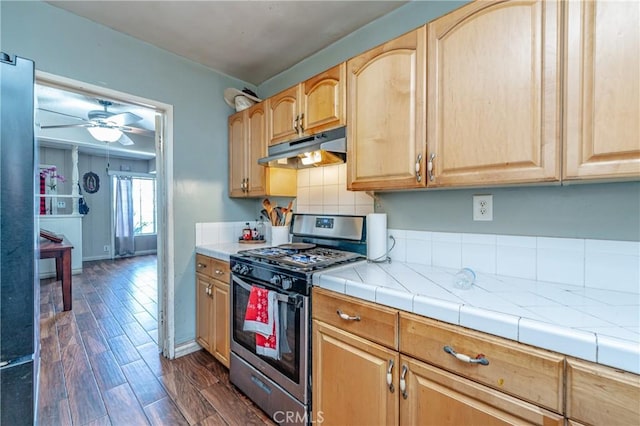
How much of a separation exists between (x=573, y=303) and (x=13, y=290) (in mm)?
1804

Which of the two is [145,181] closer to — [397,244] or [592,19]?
[397,244]

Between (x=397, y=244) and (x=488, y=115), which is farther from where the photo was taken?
(x=397, y=244)

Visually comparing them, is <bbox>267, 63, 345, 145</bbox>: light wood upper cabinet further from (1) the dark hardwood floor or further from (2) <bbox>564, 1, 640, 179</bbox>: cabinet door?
(1) the dark hardwood floor

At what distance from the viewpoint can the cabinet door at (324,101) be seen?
1.65 metres

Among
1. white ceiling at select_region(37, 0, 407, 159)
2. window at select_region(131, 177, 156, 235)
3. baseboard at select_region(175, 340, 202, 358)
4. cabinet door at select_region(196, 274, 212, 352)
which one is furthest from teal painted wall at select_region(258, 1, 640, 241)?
window at select_region(131, 177, 156, 235)

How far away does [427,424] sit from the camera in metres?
1.00

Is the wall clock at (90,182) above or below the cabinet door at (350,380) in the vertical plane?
above

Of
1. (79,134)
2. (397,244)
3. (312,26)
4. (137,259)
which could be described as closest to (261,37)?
(312,26)

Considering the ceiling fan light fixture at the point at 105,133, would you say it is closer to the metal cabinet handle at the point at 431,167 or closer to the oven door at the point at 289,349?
the oven door at the point at 289,349

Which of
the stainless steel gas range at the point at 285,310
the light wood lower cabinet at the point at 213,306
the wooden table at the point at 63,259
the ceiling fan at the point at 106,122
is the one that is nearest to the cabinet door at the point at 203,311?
the light wood lower cabinet at the point at 213,306

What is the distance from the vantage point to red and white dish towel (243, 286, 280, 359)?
1.50 meters

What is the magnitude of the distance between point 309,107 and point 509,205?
1300mm

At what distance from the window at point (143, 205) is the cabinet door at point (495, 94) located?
734cm

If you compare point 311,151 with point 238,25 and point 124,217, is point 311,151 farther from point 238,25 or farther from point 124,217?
point 124,217
